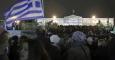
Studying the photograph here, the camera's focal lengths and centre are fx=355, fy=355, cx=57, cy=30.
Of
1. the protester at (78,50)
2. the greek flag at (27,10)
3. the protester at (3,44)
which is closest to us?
the protester at (3,44)

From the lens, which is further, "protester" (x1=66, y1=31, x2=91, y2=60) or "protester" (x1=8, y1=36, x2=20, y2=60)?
"protester" (x1=8, y1=36, x2=20, y2=60)

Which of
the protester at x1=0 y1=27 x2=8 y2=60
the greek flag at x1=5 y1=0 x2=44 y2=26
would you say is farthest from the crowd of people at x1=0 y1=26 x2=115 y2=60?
the greek flag at x1=5 y1=0 x2=44 y2=26

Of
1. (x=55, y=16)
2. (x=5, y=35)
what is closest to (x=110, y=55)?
(x=5, y=35)

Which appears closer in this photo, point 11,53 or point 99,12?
point 11,53

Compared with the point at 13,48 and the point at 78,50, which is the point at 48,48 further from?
the point at 13,48

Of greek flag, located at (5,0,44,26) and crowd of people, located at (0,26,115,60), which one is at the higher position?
greek flag, located at (5,0,44,26)

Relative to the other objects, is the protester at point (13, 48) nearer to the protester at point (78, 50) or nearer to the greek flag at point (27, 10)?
the greek flag at point (27, 10)

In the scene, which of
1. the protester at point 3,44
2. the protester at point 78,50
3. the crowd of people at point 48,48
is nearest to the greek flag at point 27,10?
the crowd of people at point 48,48

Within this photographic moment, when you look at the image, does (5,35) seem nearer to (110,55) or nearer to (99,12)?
(110,55)

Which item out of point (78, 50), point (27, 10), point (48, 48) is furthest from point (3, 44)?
point (27, 10)

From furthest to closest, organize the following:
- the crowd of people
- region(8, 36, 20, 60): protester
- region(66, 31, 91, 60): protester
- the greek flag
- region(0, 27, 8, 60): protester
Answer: the greek flag < region(8, 36, 20, 60): protester < region(66, 31, 91, 60): protester < region(0, 27, 8, 60): protester < the crowd of people

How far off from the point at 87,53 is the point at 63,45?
67.8 inches

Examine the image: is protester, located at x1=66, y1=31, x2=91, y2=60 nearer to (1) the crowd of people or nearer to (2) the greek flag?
(1) the crowd of people

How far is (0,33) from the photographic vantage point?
5.79 m
